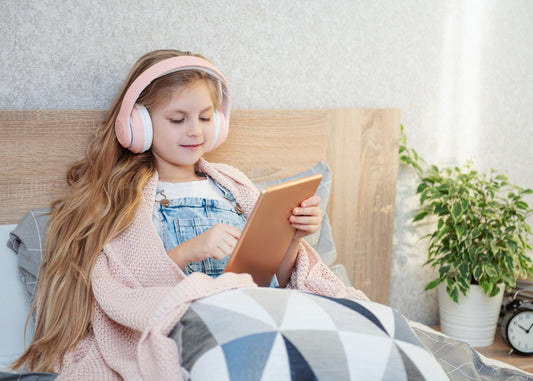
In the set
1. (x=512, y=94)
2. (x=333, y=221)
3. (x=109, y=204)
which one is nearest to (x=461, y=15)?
(x=512, y=94)

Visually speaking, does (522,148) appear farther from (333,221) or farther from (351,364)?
(351,364)

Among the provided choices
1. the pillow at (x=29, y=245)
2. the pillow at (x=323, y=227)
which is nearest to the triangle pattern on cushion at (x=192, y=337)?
the pillow at (x=29, y=245)

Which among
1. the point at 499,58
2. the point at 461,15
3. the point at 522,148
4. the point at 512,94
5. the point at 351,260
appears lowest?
the point at 351,260

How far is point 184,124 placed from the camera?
126 centimetres

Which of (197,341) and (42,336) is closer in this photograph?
(197,341)

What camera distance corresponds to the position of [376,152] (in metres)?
1.71

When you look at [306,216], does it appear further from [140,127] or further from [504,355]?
[504,355]

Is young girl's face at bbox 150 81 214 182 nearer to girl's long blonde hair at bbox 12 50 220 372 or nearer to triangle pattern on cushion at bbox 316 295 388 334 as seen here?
girl's long blonde hair at bbox 12 50 220 372

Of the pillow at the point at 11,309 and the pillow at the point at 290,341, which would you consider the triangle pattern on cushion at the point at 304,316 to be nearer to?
the pillow at the point at 290,341

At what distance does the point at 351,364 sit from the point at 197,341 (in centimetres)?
21

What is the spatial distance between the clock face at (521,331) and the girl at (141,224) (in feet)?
2.38

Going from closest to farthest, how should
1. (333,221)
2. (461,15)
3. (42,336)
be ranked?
(42,336) < (333,221) < (461,15)

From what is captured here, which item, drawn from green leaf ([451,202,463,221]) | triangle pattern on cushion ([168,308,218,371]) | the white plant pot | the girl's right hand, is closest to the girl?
the girl's right hand

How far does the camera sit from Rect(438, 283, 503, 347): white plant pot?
1727mm
